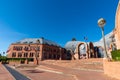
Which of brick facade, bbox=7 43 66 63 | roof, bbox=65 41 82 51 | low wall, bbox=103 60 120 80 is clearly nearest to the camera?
low wall, bbox=103 60 120 80

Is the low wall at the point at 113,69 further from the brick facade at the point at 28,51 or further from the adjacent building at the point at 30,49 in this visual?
the brick facade at the point at 28,51

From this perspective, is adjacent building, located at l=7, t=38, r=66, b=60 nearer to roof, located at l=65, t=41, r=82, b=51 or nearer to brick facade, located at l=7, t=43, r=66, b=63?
brick facade, located at l=7, t=43, r=66, b=63

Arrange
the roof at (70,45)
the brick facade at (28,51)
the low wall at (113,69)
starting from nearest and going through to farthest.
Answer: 1. the low wall at (113,69)
2. the brick facade at (28,51)
3. the roof at (70,45)

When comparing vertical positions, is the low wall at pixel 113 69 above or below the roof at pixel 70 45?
below

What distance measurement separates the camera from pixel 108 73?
14.3m

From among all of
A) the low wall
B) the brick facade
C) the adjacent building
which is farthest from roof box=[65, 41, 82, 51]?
the low wall

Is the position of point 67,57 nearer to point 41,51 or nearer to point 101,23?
point 41,51

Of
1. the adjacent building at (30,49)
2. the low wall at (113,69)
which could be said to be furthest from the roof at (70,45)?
the low wall at (113,69)

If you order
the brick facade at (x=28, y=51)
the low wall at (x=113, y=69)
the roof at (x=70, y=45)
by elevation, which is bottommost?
the low wall at (x=113, y=69)

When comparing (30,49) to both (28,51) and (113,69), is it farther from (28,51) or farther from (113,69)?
(113,69)

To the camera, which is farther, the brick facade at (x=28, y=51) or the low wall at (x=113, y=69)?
the brick facade at (x=28, y=51)

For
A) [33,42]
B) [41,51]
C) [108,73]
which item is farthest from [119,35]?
[33,42]

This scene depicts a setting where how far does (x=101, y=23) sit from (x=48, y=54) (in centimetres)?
6155

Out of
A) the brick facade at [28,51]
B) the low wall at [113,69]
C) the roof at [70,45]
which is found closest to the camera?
the low wall at [113,69]
